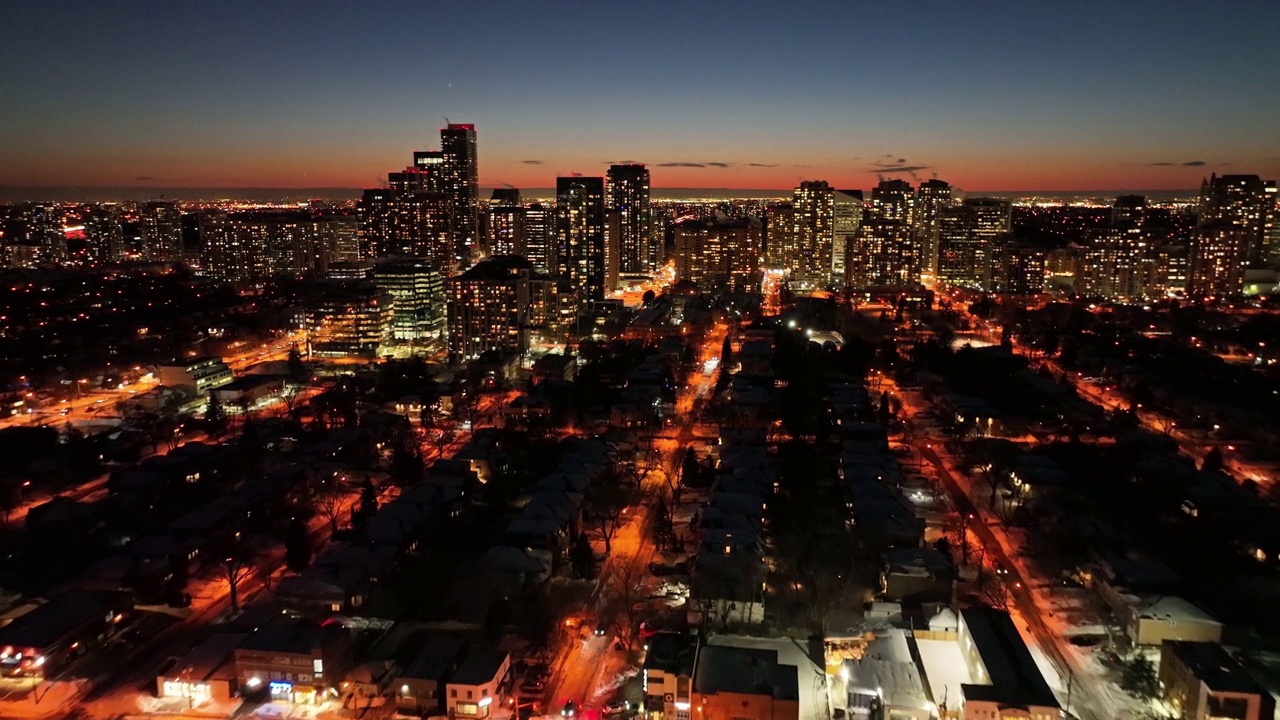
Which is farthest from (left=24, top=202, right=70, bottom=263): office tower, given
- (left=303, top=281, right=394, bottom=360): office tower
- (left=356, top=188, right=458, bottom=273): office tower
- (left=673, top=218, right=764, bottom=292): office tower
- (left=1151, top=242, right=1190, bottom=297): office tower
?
(left=1151, top=242, right=1190, bottom=297): office tower

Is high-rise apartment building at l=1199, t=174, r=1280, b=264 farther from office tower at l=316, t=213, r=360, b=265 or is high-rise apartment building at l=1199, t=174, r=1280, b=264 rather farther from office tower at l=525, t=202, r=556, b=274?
office tower at l=316, t=213, r=360, b=265

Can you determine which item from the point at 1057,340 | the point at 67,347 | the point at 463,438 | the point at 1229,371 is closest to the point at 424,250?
the point at 67,347

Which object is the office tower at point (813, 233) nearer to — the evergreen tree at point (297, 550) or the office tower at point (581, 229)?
the office tower at point (581, 229)

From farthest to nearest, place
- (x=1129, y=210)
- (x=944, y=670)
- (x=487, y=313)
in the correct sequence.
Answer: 1. (x=1129, y=210)
2. (x=487, y=313)
3. (x=944, y=670)

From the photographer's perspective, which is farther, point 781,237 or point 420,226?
point 781,237

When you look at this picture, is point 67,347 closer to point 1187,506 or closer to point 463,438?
point 463,438

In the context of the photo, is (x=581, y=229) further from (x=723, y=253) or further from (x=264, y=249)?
(x=264, y=249)

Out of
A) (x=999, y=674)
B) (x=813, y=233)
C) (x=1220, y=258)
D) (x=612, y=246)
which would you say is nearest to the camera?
(x=999, y=674)

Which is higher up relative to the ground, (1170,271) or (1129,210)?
(1129,210)

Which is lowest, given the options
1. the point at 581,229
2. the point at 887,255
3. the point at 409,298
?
the point at 409,298

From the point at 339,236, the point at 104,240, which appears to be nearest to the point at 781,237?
the point at 339,236
